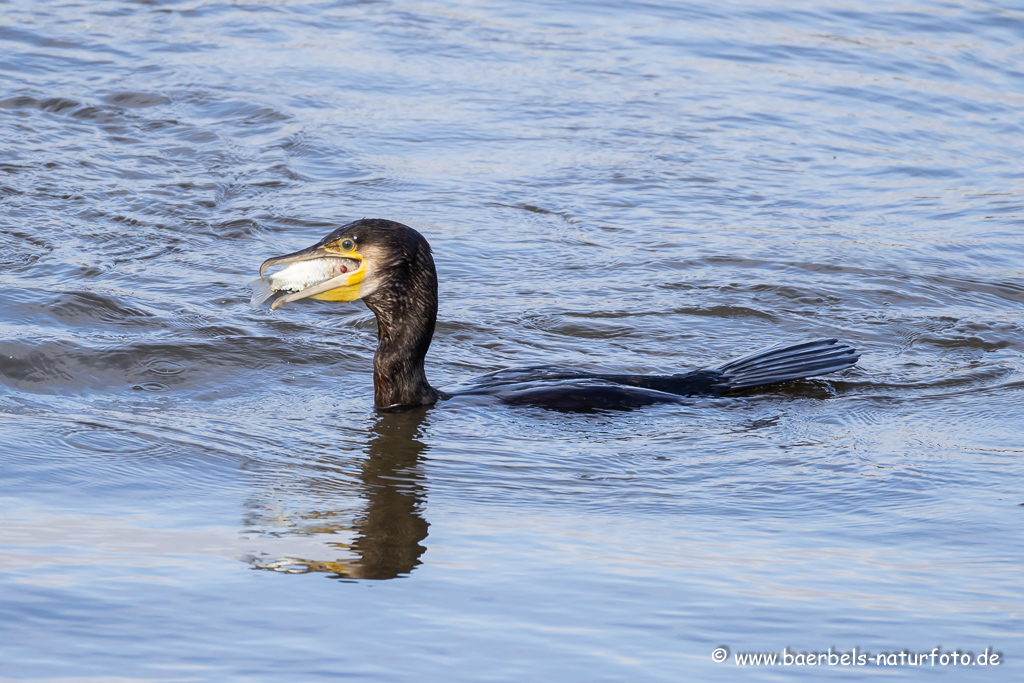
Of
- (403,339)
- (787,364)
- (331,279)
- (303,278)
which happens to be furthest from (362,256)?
(787,364)

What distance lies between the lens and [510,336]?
23.8 feet

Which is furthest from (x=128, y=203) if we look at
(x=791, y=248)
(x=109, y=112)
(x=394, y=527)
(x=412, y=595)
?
(x=412, y=595)

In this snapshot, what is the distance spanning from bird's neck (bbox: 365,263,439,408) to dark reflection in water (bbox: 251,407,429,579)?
0.49 feet

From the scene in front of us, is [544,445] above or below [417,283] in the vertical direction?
below

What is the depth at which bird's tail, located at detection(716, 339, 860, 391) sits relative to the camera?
6320 millimetres

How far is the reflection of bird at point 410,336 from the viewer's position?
5719mm

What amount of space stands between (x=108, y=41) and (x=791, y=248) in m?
7.37

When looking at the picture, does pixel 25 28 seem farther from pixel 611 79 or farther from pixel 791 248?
pixel 791 248

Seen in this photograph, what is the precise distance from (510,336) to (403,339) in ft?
4.50

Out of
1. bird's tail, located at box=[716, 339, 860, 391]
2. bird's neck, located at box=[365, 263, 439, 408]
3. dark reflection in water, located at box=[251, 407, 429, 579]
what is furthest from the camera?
bird's tail, located at box=[716, 339, 860, 391]

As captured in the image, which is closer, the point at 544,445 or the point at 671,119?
the point at 544,445

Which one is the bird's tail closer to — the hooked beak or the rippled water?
the rippled water

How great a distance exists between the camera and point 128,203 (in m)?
8.76

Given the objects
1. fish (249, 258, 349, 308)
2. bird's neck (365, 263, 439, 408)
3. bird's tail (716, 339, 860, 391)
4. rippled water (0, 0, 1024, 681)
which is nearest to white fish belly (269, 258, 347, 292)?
fish (249, 258, 349, 308)
